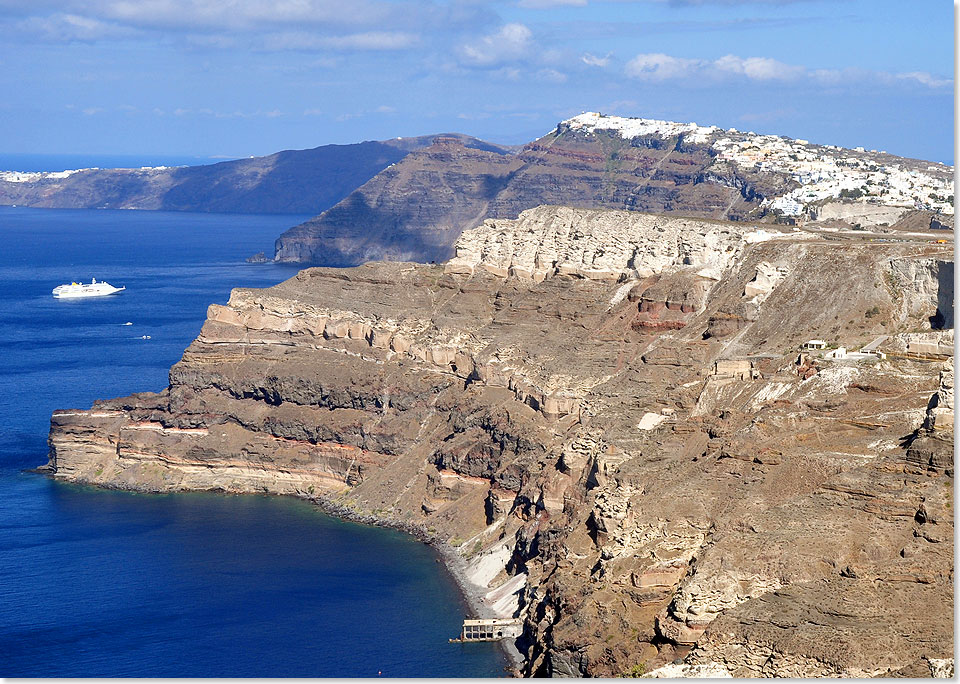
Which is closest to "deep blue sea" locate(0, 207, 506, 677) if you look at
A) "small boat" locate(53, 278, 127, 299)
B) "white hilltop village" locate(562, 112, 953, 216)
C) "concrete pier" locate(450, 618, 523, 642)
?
"concrete pier" locate(450, 618, 523, 642)

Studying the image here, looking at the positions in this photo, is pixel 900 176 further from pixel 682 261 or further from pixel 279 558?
pixel 279 558

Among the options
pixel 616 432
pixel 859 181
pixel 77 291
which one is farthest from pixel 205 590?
pixel 77 291

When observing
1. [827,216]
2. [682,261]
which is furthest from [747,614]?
[827,216]

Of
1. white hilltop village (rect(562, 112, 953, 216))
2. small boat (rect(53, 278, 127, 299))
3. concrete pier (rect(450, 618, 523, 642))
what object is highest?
white hilltop village (rect(562, 112, 953, 216))

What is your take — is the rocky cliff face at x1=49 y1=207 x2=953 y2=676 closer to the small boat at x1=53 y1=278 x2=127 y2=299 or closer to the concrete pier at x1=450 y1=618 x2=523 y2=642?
the concrete pier at x1=450 y1=618 x2=523 y2=642

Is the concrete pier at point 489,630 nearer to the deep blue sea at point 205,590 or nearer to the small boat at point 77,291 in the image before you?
the deep blue sea at point 205,590

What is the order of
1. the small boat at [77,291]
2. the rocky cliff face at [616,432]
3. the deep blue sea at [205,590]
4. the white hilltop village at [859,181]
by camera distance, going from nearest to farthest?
1. the rocky cliff face at [616,432]
2. the deep blue sea at [205,590]
3. the white hilltop village at [859,181]
4. the small boat at [77,291]

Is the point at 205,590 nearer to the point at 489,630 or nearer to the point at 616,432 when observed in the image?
the point at 489,630

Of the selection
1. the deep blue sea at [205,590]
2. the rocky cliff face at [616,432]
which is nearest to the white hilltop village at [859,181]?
the rocky cliff face at [616,432]

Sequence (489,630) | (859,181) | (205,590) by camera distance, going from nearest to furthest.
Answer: (489,630) < (205,590) < (859,181)
